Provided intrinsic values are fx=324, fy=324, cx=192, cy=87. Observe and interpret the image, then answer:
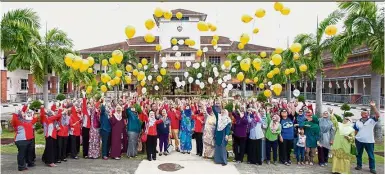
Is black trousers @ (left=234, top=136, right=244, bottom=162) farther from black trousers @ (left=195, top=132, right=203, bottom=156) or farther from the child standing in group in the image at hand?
the child standing in group

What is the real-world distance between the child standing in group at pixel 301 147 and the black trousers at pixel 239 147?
133 centimetres

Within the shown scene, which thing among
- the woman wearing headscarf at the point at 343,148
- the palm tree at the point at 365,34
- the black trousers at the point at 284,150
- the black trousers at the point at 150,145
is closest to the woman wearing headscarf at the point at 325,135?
the woman wearing headscarf at the point at 343,148

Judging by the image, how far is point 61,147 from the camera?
26.0ft

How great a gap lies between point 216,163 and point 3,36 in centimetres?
801

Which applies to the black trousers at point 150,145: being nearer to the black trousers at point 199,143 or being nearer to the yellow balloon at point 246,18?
the black trousers at point 199,143

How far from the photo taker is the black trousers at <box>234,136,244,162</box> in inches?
323

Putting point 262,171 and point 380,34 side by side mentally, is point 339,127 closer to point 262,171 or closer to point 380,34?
point 262,171

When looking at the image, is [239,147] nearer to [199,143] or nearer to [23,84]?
[199,143]

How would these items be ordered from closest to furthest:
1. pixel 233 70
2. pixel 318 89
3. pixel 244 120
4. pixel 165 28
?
1. pixel 244 120
2. pixel 318 89
3. pixel 233 70
4. pixel 165 28

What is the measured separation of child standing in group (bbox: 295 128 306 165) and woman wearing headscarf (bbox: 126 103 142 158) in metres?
4.15

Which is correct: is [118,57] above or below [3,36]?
below

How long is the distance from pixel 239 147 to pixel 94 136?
12.4 ft

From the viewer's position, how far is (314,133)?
792 centimetres

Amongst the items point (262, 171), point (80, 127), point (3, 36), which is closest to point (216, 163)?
point (262, 171)
